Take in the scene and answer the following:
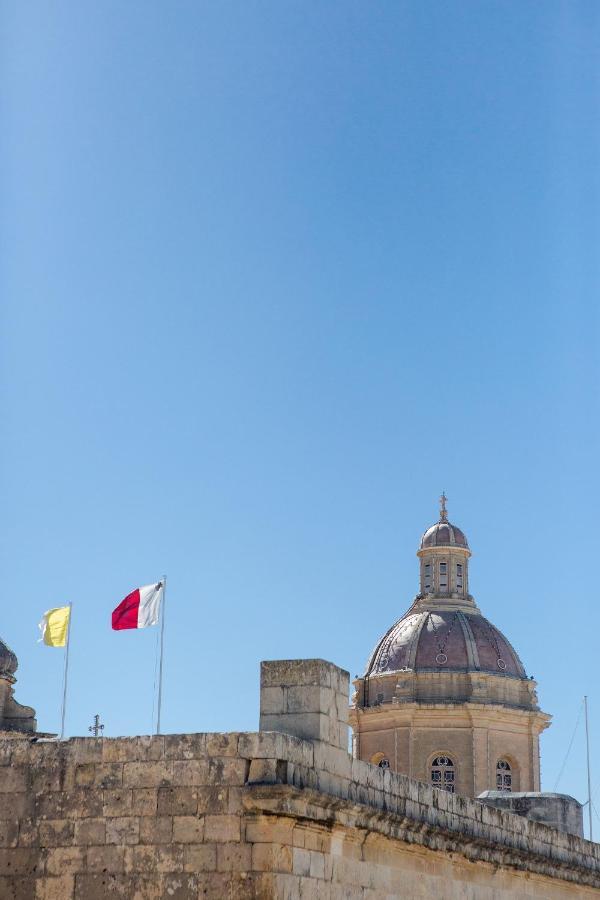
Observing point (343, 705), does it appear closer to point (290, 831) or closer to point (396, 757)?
point (290, 831)

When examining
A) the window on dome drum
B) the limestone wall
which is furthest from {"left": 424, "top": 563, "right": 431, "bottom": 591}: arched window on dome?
the limestone wall

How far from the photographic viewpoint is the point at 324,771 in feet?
45.5

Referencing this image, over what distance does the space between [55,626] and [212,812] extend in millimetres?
11028

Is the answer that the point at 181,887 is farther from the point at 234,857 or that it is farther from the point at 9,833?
the point at 9,833

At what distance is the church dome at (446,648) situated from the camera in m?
57.6

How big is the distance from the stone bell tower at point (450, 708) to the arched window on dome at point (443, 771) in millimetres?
37

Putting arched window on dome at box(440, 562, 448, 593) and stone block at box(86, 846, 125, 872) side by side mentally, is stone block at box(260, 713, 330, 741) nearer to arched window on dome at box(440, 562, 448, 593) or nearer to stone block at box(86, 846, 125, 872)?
stone block at box(86, 846, 125, 872)

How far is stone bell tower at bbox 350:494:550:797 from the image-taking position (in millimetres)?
55812

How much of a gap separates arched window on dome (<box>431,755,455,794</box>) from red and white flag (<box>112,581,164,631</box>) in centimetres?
3767

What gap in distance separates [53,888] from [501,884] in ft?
20.8

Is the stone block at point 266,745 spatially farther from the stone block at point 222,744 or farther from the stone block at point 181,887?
the stone block at point 181,887

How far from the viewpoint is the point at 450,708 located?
56.2 meters

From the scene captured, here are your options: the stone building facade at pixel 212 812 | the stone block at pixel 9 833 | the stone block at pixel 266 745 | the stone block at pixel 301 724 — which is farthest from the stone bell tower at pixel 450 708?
the stone block at pixel 266 745

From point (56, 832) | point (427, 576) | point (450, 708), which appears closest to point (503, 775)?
point (450, 708)
